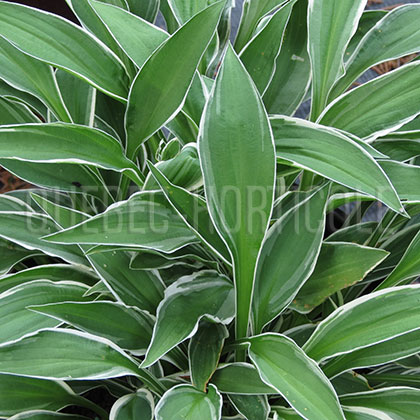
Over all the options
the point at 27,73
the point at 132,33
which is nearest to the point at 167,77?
the point at 132,33

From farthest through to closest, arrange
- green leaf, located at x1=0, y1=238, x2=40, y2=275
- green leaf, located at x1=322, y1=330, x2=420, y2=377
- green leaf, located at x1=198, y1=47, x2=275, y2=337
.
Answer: green leaf, located at x1=0, y1=238, x2=40, y2=275
green leaf, located at x1=322, y1=330, x2=420, y2=377
green leaf, located at x1=198, y1=47, x2=275, y2=337

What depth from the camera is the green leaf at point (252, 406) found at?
16.5 inches

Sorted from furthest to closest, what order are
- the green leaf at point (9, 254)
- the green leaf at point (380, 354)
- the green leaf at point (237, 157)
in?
the green leaf at point (9, 254)
the green leaf at point (380, 354)
the green leaf at point (237, 157)

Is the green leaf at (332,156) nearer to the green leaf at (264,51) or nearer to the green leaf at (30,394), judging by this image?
the green leaf at (264,51)

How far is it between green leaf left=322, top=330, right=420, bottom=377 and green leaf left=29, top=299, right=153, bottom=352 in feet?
0.51

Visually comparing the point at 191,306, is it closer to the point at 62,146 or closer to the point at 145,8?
the point at 62,146

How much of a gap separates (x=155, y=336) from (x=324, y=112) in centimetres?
23

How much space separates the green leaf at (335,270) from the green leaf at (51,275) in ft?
0.63

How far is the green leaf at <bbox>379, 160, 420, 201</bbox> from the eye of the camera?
0.45 meters

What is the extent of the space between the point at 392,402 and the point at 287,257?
0.47 ft

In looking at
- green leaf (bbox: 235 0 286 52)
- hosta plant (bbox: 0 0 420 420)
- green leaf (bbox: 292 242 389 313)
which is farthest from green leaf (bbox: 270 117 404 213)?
green leaf (bbox: 235 0 286 52)

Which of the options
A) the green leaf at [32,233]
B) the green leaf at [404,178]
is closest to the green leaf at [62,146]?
the green leaf at [32,233]

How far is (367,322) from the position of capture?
406mm

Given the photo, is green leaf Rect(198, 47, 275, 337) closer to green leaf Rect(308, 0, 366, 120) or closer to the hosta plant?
the hosta plant
